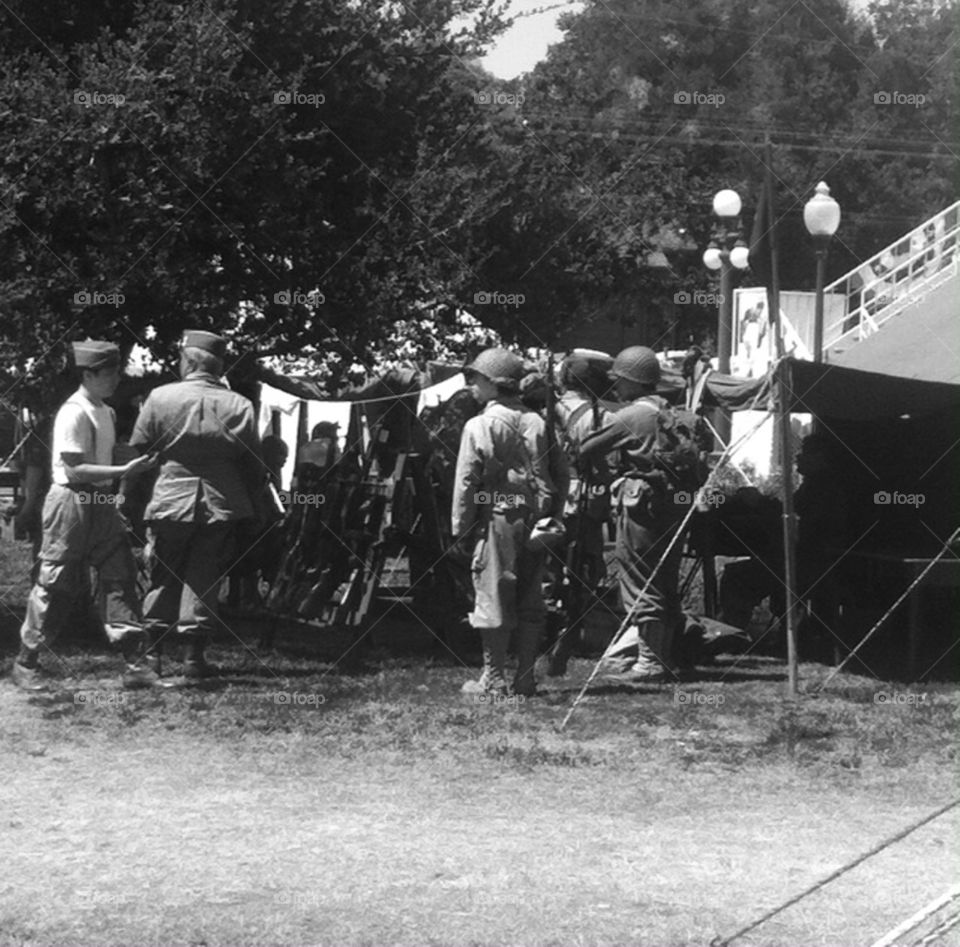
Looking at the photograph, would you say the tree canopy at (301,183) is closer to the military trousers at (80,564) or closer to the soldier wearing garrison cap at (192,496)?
the soldier wearing garrison cap at (192,496)

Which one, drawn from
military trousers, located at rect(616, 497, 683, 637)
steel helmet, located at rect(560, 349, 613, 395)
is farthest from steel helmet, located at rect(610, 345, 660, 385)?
military trousers, located at rect(616, 497, 683, 637)

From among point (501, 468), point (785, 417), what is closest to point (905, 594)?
point (785, 417)

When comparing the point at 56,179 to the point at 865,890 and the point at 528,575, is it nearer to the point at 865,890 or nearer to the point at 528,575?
the point at 528,575

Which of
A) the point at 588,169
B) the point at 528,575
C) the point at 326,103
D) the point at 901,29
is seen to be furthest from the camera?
the point at 901,29

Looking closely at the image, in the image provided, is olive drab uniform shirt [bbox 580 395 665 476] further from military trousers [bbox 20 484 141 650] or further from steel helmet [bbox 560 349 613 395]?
military trousers [bbox 20 484 141 650]

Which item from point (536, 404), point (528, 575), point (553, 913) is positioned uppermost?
point (536, 404)

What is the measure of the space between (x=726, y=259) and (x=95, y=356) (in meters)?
12.9

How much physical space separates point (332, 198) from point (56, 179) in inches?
75.8

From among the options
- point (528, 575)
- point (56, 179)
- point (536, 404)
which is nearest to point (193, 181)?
point (56, 179)

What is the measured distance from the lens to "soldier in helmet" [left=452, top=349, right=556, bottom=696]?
9.06 meters

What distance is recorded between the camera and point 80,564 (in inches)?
354

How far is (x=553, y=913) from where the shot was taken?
5277 millimetres

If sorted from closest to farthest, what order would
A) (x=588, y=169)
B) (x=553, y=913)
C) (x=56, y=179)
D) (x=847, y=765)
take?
(x=553, y=913), (x=847, y=765), (x=56, y=179), (x=588, y=169)

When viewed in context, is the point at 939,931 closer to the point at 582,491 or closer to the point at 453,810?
the point at 453,810
